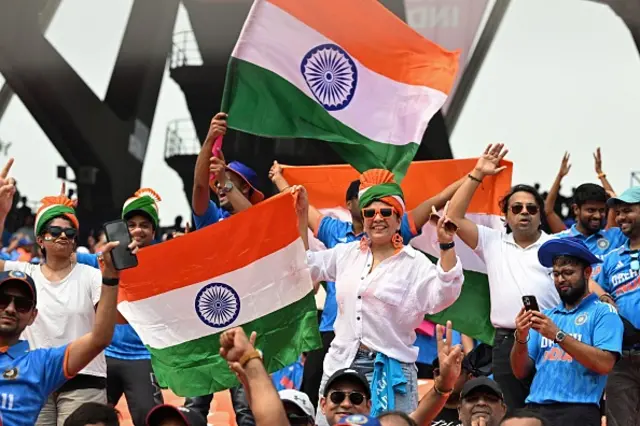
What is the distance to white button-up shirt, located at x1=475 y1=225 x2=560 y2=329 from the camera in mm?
6301

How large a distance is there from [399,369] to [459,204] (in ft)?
3.60

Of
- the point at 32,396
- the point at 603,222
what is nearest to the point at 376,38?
the point at 603,222

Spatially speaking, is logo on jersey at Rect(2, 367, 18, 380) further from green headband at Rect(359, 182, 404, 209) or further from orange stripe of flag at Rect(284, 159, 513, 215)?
orange stripe of flag at Rect(284, 159, 513, 215)

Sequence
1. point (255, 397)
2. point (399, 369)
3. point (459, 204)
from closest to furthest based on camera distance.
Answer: point (255, 397), point (399, 369), point (459, 204)

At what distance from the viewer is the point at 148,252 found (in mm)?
6523

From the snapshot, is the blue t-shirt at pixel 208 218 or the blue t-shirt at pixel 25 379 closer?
the blue t-shirt at pixel 25 379

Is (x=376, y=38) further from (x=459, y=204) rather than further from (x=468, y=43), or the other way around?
(x=468, y=43)

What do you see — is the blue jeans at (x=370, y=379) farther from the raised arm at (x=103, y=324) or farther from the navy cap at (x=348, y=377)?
the raised arm at (x=103, y=324)

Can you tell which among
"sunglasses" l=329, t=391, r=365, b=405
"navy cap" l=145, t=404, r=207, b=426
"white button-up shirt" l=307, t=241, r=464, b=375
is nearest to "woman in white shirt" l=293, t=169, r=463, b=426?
"white button-up shirt" l=307, t=241, r=464, b=375

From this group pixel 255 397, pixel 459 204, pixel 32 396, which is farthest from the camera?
pixel 459 204

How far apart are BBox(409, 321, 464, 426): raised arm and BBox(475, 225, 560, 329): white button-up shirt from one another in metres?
1.07

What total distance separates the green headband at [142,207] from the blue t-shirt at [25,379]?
67.4 inches

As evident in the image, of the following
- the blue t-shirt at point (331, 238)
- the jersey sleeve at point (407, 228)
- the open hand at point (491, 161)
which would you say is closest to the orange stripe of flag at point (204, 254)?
the blue t-shirt at point (331, 238)

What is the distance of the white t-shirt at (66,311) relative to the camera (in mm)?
6117
